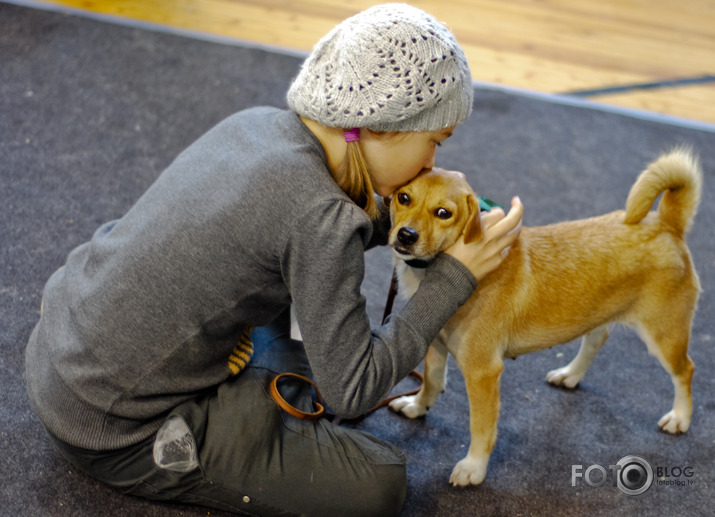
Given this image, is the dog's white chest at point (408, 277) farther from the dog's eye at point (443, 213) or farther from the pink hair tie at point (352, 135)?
the pink hair tie at point (352, 135)

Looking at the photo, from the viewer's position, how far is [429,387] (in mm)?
1828

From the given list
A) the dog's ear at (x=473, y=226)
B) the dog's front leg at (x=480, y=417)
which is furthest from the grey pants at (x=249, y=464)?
the dog's ear at (x=473, y=226)

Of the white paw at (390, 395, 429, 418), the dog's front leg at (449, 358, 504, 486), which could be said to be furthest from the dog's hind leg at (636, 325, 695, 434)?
the white paw at (390, 395, 429, 418)

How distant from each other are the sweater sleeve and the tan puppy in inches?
6.4

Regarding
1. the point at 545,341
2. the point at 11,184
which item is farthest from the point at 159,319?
the point at 11,184

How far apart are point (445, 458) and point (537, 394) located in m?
0.39

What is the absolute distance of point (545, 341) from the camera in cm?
174

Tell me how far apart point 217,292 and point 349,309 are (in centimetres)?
26

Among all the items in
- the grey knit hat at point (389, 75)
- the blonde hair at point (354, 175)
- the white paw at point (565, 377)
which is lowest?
the white paw at point (565, 377)

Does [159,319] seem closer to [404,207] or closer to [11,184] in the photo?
[404,207]

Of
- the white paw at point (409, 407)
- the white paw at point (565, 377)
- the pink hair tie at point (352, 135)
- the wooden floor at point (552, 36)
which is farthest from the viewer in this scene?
the wooden floor at point (552, 36)

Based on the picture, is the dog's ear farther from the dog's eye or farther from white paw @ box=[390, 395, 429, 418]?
white paw @ box=[390, 395, 429, 418]

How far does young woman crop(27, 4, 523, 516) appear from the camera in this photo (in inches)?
49.8

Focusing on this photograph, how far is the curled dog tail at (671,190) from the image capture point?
161 cm
